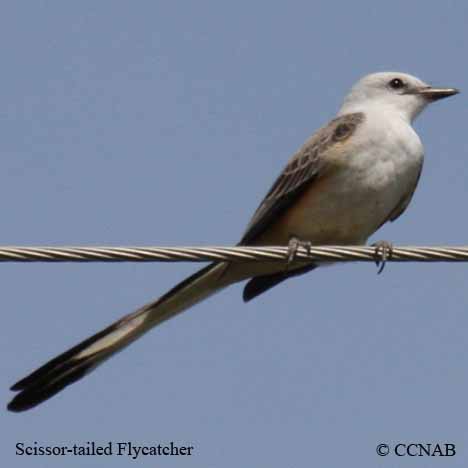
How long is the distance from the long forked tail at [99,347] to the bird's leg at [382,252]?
1.10m

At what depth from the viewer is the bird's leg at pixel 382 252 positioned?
6958 mm

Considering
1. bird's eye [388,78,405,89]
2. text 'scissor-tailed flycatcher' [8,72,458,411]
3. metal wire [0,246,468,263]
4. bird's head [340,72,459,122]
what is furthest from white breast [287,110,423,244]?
metal wire [0,246,468,263]

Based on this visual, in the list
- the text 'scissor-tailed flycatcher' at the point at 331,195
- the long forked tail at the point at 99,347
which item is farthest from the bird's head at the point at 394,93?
the long forked tail at the point at 99,347

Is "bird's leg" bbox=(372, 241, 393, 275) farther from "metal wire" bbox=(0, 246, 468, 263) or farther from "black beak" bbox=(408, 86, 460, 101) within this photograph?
"black beak" bbox=(408, 86, 460, 101)

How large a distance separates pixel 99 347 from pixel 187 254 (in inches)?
71.9

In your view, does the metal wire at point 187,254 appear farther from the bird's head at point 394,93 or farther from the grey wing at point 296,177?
the bird's head at point 394,93

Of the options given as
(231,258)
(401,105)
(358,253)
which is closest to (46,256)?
(231,258)

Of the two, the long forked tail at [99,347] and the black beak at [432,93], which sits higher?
the black beak at [432,93]

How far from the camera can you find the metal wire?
5844 millimetres

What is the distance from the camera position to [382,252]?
7.21 m

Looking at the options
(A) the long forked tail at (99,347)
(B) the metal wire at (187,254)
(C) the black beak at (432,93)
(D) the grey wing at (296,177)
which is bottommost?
(A) the long forked tail at (99,347)

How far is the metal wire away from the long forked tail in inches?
54.1

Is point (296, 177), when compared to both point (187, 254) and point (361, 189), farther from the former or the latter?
point (187, 254)

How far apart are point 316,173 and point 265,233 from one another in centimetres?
58
